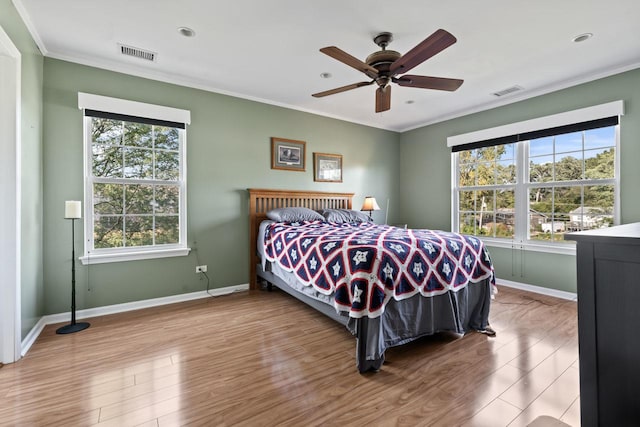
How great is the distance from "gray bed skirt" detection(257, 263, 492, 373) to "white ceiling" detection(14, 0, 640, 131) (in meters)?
2.24

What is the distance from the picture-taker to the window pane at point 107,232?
3195mm

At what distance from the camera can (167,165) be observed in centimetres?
359

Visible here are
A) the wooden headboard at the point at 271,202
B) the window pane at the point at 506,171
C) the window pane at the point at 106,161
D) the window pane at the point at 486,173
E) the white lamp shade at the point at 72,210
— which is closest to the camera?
the white lamp shade at the point at 72,210

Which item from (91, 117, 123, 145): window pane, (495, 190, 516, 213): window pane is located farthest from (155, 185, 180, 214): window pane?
(495, 190, 516, 213): window pane

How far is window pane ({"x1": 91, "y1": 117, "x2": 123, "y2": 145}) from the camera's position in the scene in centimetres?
318

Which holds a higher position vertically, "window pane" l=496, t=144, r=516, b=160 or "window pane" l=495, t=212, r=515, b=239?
"window pane" l=496, t=144, r=516, b=160

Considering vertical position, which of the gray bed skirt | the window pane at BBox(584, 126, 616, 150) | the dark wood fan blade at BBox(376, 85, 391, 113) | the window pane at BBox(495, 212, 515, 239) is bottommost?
the gray bed skirt

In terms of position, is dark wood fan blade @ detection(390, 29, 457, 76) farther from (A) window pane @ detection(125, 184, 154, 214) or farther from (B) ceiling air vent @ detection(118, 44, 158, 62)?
(A) window pane @ detection(125, 184, 154, 214)

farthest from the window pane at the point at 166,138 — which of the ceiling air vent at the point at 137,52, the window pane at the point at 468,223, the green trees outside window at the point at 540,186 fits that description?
the window pane at the point at 468,223

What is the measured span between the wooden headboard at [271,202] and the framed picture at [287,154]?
40 centimetres

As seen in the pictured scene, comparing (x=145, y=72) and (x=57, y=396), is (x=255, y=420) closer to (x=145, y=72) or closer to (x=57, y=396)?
(x=57, y=396)

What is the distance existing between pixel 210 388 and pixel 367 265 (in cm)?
129

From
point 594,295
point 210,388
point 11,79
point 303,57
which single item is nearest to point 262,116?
point 303,57

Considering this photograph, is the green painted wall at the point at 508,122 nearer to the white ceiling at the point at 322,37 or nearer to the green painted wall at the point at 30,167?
the white ceiling at the point at 322,37
